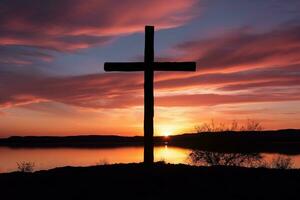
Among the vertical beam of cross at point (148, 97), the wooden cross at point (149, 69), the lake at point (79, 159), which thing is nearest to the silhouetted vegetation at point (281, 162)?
the lake at point (79, 159)

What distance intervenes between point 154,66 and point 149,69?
22cm

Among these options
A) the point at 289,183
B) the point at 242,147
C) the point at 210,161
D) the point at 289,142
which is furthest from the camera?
the point at 289,142

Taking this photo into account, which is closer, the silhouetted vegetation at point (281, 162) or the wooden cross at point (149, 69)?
the wooden cross at point (149, 69)

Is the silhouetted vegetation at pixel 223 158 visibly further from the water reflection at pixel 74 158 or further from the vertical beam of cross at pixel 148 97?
the vertical beam of cross at pixel 148 97

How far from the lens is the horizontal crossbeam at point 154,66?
1513 centimetres

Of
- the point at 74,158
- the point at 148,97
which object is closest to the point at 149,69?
the point at 148,97

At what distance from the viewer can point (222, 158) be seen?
32344 mm

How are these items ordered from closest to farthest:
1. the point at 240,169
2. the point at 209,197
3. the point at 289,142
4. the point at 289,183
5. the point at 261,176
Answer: the point at 209,197, the point at 289,183, the point at 261,176, the point at 240,169, the point at 289,142

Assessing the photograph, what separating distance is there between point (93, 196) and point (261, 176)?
5.11 metres

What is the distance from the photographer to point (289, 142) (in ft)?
503

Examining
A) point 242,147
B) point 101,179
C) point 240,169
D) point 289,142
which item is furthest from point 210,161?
point 289,142

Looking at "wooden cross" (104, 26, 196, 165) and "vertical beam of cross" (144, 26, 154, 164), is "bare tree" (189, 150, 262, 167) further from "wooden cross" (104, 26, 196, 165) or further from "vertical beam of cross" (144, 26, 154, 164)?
"vertical beam of cross" (144, 26, 154, 164)

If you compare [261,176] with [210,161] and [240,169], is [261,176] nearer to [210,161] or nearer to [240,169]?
[240,169]

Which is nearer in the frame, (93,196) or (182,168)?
(93,196)
